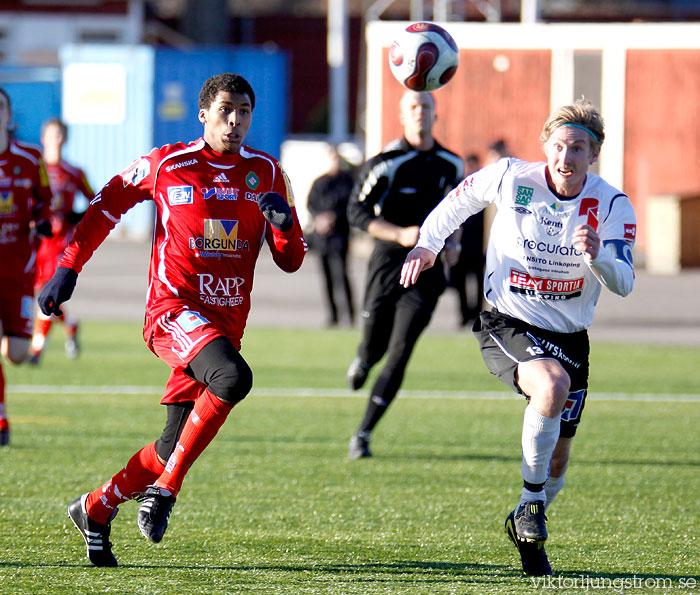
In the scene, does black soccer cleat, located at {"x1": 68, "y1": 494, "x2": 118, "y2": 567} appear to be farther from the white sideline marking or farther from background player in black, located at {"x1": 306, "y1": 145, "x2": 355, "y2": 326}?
background player in black, located at {"x1": 306, "y1": 145, "x2": 355, "y2": 326}

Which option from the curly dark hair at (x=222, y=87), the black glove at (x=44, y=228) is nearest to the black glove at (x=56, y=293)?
the curly dark hair at (x=222, y=87)

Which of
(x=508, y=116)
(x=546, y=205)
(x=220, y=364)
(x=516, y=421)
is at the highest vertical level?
(x=508, y=116)

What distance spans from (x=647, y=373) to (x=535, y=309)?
7310 millimetres

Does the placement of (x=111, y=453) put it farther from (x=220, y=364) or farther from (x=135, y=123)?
(x=135, y=123)

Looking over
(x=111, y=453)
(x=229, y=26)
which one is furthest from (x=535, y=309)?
(x=229, y=26)

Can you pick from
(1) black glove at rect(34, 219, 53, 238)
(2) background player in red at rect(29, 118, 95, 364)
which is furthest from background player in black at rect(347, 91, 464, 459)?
(2) background player in red at rect(29, 118, 95, 364)

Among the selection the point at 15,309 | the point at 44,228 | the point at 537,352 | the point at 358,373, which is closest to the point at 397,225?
the point at 358,373

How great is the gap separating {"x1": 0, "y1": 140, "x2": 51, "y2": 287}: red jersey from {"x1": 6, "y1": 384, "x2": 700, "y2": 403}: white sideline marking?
278 centimetres

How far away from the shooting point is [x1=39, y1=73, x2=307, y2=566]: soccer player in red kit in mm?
5309

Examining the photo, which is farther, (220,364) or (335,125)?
(335,125)

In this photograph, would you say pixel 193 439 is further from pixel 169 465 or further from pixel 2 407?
pixel 2 407

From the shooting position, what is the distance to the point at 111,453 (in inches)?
323

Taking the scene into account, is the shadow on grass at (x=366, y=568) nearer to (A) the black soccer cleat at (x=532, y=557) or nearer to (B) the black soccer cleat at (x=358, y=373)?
(A) the black soccer cleat at (x=532, y=557)

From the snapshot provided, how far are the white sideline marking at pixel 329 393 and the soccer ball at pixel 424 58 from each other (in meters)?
3.74
